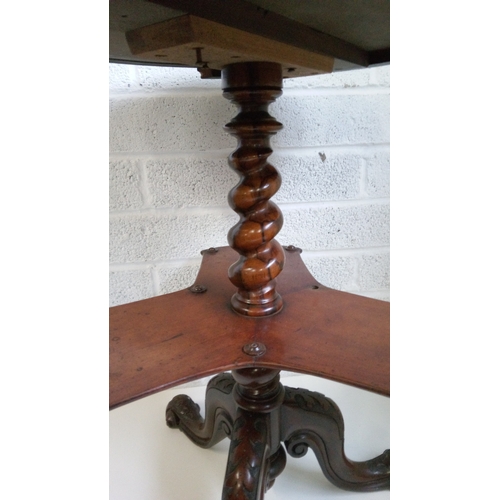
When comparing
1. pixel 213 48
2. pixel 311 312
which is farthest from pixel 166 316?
pixel 213 48

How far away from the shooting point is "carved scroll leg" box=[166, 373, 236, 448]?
2.63 feet

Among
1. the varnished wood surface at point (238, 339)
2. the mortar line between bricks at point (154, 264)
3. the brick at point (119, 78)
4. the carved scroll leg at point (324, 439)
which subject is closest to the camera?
the varnished wood surface at point (238, 339)

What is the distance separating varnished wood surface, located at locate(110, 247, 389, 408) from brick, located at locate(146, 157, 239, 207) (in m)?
0.31

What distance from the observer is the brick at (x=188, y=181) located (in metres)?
0.96

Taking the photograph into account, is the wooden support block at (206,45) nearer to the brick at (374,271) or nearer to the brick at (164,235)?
the brick at (164,235)

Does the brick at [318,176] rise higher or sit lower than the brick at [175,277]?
higher

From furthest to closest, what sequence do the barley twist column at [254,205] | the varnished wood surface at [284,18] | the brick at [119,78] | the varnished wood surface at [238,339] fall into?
the brick at [119,78]
the barley twist column at [254,205]
the varnished wood surface at [238,339]
the varnished wood surface at [284,18]

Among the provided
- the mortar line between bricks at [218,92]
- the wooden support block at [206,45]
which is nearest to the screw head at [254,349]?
the wooden support block at [206,45]

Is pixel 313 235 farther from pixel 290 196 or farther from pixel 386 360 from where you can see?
pixel 386 360

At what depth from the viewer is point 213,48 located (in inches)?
17.5

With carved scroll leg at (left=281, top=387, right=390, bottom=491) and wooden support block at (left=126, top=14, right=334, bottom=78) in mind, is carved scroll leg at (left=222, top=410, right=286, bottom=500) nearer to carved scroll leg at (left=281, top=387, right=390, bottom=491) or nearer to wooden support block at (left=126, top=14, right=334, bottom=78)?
carved scroll leg at (left=281, top=387, right=390, bottom=491)

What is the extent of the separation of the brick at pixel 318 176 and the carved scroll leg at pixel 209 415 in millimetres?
464

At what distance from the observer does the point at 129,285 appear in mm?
1026
